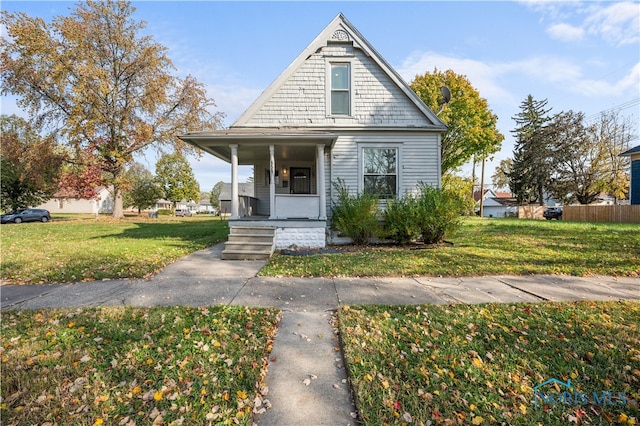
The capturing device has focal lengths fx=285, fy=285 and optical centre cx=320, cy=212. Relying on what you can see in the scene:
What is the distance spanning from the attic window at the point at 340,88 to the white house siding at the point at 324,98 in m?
0.23

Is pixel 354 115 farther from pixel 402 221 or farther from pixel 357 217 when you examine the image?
pixel 402 221

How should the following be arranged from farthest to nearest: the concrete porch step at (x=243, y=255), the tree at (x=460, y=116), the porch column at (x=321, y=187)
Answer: the tree at (x=460, y=116), the porch column at (x=321, y=187), the concrete porch step at (x=243, y=255)

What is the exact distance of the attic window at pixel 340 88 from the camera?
10648 millimetres

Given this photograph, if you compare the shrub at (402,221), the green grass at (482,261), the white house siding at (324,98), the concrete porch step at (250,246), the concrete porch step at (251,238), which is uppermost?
the white house siding at (324,98)

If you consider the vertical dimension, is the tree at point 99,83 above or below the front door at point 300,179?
above

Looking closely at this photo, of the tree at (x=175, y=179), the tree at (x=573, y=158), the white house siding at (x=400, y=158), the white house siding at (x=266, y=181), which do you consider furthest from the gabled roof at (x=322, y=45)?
the tree at (x=175, y=179)

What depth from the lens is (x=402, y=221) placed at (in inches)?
368

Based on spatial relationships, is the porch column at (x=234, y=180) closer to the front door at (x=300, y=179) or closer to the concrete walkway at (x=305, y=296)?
the concrete walkway at (x=305, y=296)

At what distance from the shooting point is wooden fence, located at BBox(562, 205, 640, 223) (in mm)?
19391

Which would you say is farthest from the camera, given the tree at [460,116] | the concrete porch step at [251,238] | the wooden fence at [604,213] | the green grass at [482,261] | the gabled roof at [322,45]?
the tree at [460,116]

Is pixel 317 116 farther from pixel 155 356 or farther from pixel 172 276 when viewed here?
pixel 155 356

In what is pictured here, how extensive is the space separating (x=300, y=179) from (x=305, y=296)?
8.34 meters

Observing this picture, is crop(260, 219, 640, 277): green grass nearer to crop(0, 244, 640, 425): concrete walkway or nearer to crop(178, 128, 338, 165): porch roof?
crop(0, 244, 640, 425): concrete walkway

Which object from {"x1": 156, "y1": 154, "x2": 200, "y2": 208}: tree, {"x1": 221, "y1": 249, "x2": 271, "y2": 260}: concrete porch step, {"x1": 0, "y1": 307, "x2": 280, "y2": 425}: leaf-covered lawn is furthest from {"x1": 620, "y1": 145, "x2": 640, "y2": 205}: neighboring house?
{"x1": 156, "y1": 154, "x2": 200, "y2": 208}: tree
